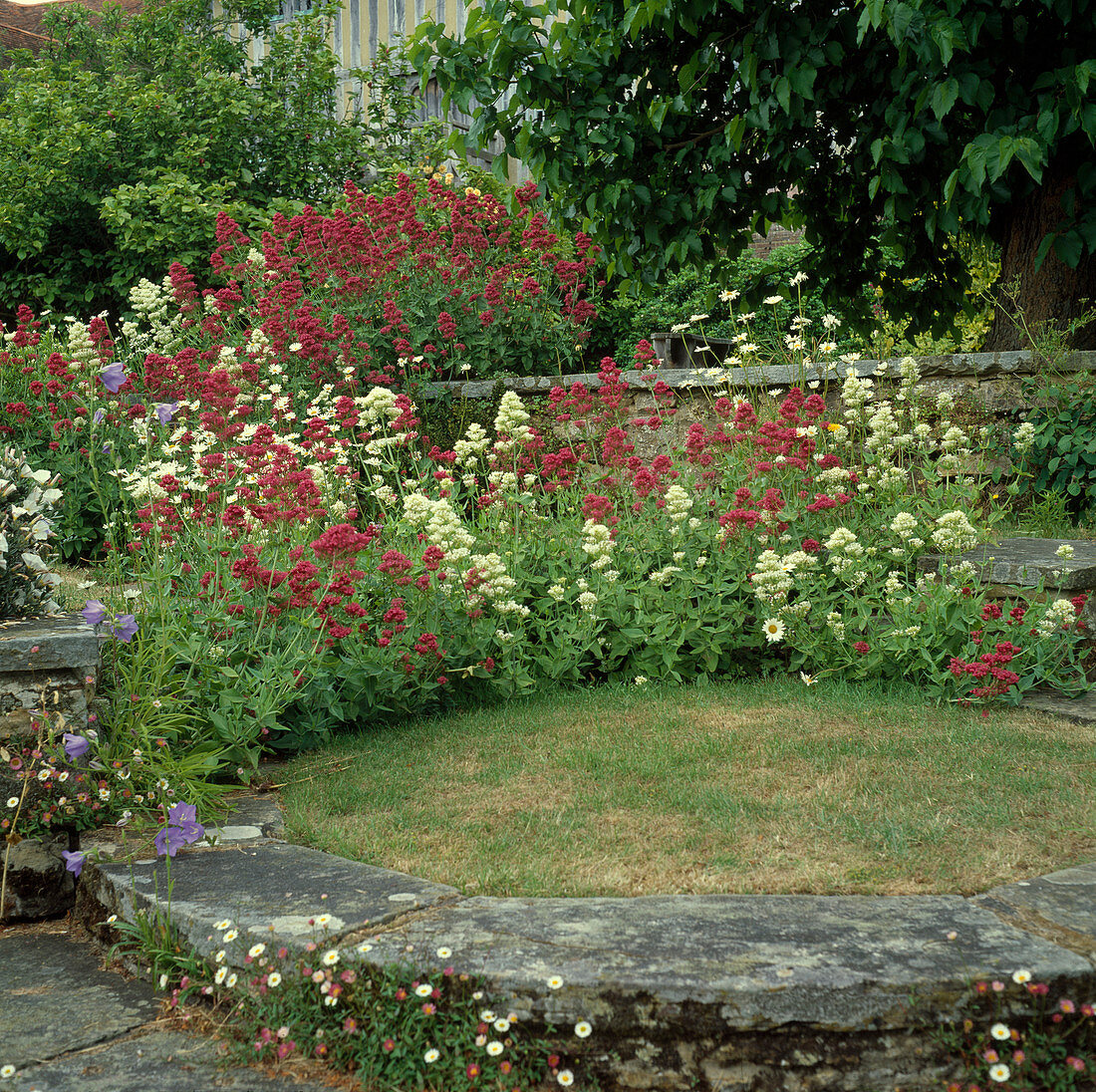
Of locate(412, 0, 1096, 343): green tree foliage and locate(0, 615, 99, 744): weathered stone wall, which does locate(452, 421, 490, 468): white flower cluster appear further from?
locate(0, 615, 99, 744): weathered stone wall

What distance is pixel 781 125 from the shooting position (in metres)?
5.34

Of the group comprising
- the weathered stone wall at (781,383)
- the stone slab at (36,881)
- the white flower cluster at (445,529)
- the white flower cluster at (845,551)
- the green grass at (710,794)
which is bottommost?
the stone slab at (36,881)

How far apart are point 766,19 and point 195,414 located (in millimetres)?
3521

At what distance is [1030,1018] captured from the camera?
5.89 feet

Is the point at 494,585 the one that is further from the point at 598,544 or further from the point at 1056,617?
the point at 1056,617

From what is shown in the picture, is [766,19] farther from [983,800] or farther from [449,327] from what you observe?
[983,800]

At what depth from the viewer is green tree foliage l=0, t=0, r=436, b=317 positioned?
8688mm

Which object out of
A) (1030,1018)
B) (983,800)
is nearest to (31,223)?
(983,800)

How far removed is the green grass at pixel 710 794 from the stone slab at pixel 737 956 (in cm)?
20

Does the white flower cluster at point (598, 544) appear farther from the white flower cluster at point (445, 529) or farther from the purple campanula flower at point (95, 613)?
the purple campanula flower at point (95, 613)

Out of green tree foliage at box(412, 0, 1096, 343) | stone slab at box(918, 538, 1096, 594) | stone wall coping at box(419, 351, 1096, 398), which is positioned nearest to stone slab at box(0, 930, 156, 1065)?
stone slab at box(918, 538, 1096, 594)

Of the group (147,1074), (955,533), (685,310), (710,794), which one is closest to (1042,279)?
(955,533)

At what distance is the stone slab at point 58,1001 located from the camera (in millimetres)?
1948

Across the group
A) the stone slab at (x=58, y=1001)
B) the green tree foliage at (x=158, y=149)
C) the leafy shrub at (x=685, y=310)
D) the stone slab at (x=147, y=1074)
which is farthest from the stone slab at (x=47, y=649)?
the leafy shrub at (x=685, y=310)
